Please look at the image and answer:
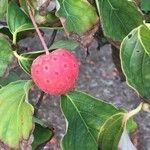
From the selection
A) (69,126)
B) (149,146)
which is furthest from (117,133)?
(149,146)

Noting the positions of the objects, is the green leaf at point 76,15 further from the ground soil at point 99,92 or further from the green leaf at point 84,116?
the ground soil at point 99,92

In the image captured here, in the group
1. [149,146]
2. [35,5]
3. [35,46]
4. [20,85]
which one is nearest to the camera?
[35,5]

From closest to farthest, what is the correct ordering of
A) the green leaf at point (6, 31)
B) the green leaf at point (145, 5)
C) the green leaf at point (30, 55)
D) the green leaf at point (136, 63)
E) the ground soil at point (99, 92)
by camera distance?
1. the green leaf at point (136, 63)
2. the green leaf at point (30, 55)
3. the green leaf at point (6, 31)
4. the green leaf at point (145, 5)
5. the ground soil at point (99, 92)

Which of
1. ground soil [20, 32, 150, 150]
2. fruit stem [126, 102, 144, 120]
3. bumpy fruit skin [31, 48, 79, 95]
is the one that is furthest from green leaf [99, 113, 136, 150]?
ground soil [20, 32, 150, 150]

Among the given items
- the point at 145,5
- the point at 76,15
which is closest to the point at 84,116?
the point at 76,15

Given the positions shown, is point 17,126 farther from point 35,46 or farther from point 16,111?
point 35,46

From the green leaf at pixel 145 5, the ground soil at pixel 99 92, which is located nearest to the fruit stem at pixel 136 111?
the green leaf at pixel 145 5
